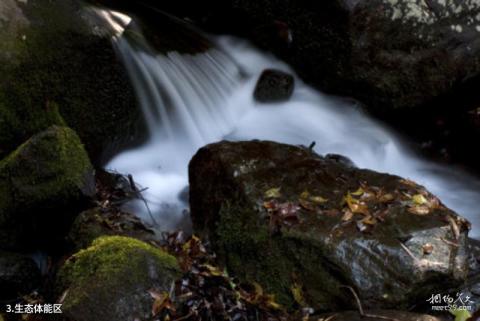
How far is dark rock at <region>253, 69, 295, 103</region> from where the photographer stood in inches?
287

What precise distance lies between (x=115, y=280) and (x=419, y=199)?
233 cm

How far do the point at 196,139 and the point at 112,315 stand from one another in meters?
3.81

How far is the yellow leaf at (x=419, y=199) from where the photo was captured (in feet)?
12.6

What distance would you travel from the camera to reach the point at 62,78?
204 inches

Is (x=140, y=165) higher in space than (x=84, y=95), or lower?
lower

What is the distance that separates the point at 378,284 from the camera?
3.33 metres

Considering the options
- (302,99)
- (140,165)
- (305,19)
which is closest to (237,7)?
(305,19)

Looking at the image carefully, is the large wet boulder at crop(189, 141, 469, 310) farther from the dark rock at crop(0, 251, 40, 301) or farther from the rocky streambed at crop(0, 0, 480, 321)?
the dark rock at crop(0, 251, 40, 301)

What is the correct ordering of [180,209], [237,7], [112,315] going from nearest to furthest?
[112,315] < [180,209] < [237,7]

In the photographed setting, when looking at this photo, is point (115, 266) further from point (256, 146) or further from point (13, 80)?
point (13, 80)

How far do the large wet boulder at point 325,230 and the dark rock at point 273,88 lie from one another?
9.85 ft

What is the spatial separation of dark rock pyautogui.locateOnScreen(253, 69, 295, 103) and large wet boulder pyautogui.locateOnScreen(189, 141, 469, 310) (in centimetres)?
300

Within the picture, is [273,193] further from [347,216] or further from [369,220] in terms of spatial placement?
[369,220]

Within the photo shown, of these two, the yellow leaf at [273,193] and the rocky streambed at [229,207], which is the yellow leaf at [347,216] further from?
the yellow leaf at [273,193]
